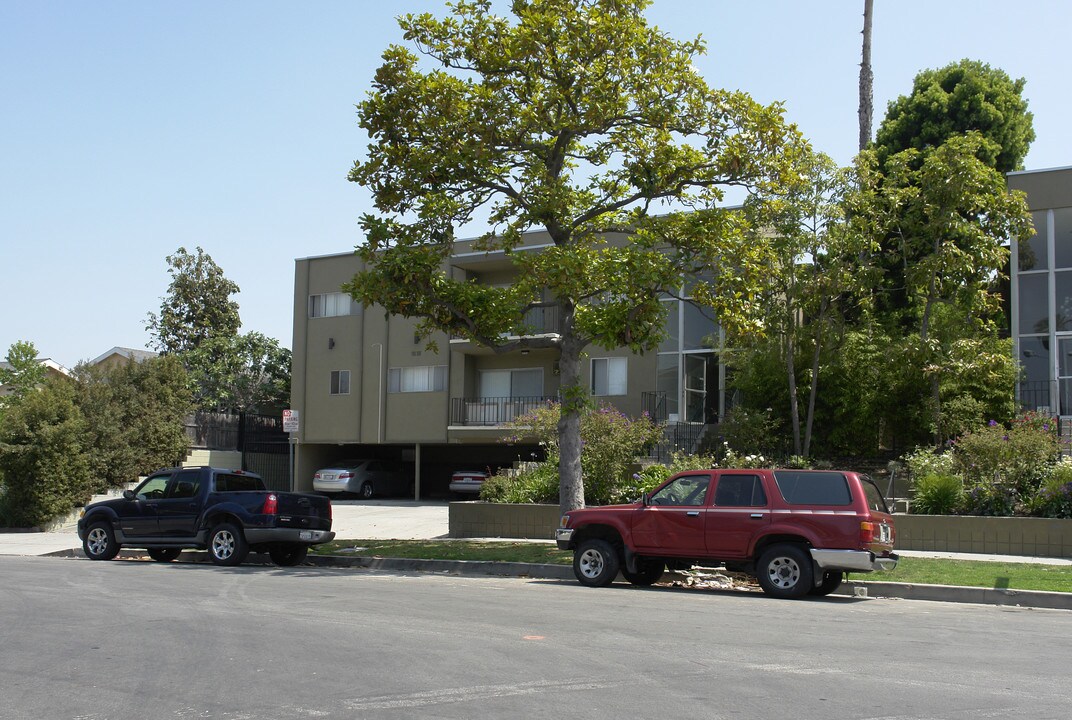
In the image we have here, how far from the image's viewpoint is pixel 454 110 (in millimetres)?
17281

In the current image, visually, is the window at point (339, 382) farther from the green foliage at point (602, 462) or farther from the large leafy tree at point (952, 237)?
the large leafy tree at point (952, 237)

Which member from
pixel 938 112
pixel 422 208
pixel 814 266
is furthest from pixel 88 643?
pixel 938 112

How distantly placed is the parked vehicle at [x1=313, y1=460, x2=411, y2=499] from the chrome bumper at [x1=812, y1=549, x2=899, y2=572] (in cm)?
2336

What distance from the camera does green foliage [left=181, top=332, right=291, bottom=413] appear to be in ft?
139

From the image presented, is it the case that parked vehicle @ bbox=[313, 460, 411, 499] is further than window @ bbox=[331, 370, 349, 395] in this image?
No

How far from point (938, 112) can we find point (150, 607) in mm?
27346

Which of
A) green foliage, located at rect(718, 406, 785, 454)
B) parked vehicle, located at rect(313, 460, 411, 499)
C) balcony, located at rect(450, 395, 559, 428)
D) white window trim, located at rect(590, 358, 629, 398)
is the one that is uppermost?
white window trim, located at rect(590, 358, 629, 398)

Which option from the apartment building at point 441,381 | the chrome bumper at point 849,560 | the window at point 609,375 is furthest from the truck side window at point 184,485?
the window at point 609,375

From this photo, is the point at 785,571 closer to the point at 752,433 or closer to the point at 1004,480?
the point at 1004,480

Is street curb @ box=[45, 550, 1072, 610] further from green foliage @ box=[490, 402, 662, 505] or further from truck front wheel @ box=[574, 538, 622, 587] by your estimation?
green foliage @ box=[490, 402, 662, 505]

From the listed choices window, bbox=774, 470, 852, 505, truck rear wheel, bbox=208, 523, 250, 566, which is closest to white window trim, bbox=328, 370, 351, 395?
truck rear wheel, bbox=208, 523, 250, 566

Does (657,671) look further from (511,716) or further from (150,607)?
(150,607)

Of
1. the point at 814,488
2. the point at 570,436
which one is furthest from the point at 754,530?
the point at 570,436

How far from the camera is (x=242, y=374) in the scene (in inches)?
1699
